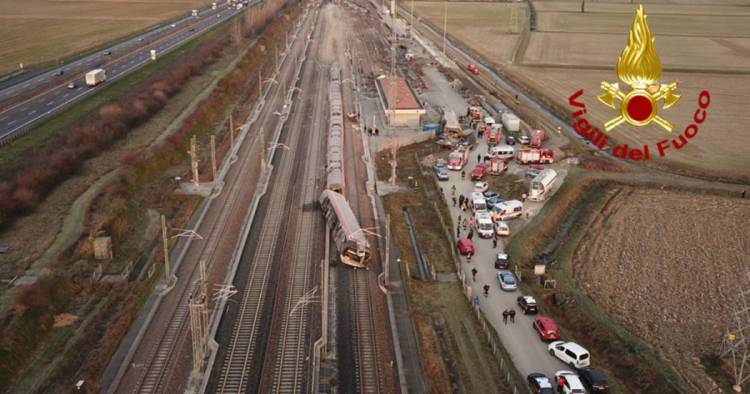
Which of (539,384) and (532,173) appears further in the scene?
(532,173)

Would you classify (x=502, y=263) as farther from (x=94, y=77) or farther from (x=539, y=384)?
(x=94, y=77)

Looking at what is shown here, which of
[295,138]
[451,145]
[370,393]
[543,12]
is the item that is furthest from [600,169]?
[543,12]

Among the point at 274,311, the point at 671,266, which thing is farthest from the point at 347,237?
the point at 671,266

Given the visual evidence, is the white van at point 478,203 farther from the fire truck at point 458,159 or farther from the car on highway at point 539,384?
the car on highway at point 539,384

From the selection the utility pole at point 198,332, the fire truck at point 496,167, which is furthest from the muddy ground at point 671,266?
the utility pole at point 198,332

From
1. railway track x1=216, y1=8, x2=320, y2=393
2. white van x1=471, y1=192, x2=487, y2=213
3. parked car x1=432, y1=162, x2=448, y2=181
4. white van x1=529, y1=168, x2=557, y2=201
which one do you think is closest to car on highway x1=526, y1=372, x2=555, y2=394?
railway track x1=216, y1=8, x2=320, y2=393

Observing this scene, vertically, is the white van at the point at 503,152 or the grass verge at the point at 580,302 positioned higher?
the white van at the point at 503,152

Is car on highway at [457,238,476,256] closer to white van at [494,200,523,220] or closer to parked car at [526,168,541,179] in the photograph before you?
white van at [494,200,523,220]

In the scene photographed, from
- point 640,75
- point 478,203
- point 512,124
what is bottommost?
point 478,203
